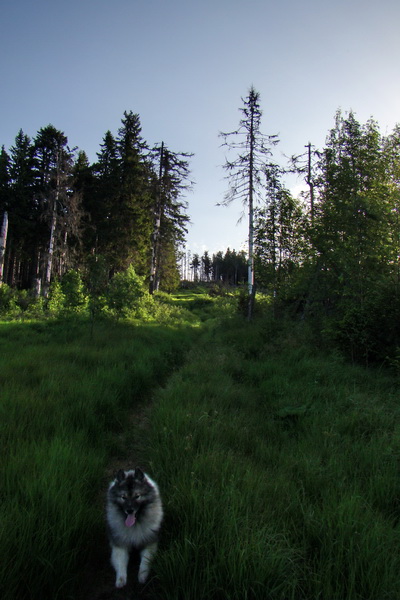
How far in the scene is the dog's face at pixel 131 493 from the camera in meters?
2.20

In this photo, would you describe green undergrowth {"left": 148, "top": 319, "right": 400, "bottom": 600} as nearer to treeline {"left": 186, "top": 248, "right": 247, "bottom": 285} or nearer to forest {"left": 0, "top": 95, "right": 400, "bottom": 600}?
forest {"left": 0, "top": 95, "right": 400, "bottom": 600}

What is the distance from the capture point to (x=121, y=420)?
475 centimetres

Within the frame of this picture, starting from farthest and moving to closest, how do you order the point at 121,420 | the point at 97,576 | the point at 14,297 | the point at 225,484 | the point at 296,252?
the point at 14,297 < the point at 296,252 < the point at 121,420 < the point at 225,484 < the point at 97,576

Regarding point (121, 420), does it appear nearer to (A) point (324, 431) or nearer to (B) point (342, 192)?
(A) point (324, 431)

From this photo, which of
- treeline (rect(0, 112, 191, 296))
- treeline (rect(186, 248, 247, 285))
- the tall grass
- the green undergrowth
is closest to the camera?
the green undergrowth

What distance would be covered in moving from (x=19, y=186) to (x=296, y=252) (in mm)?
27030

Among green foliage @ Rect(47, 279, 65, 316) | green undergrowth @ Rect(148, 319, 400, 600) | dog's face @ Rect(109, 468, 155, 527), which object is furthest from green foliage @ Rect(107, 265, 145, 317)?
dog's face @ Rect(109, 468, 155, 527)

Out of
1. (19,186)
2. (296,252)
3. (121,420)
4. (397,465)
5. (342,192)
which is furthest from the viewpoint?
(19,186)

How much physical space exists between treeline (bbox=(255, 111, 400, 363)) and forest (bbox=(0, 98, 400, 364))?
4cm

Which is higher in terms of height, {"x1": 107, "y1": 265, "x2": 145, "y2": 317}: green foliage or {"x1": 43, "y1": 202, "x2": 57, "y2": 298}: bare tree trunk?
{"x1": 43, "y1": 202, "x2": 57, "y2": 298}: bare tree trunk

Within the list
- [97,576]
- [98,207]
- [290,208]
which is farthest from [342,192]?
[98,207]

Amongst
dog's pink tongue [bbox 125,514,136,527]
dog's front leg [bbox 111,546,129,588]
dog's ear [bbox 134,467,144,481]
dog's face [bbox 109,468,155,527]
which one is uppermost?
dog's ear [bbox 134,467,144,481]

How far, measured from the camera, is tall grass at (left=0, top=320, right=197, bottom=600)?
6.47ft

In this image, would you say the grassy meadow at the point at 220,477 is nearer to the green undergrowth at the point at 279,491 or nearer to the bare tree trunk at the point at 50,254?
the green undergrowth at the point at 279,491
